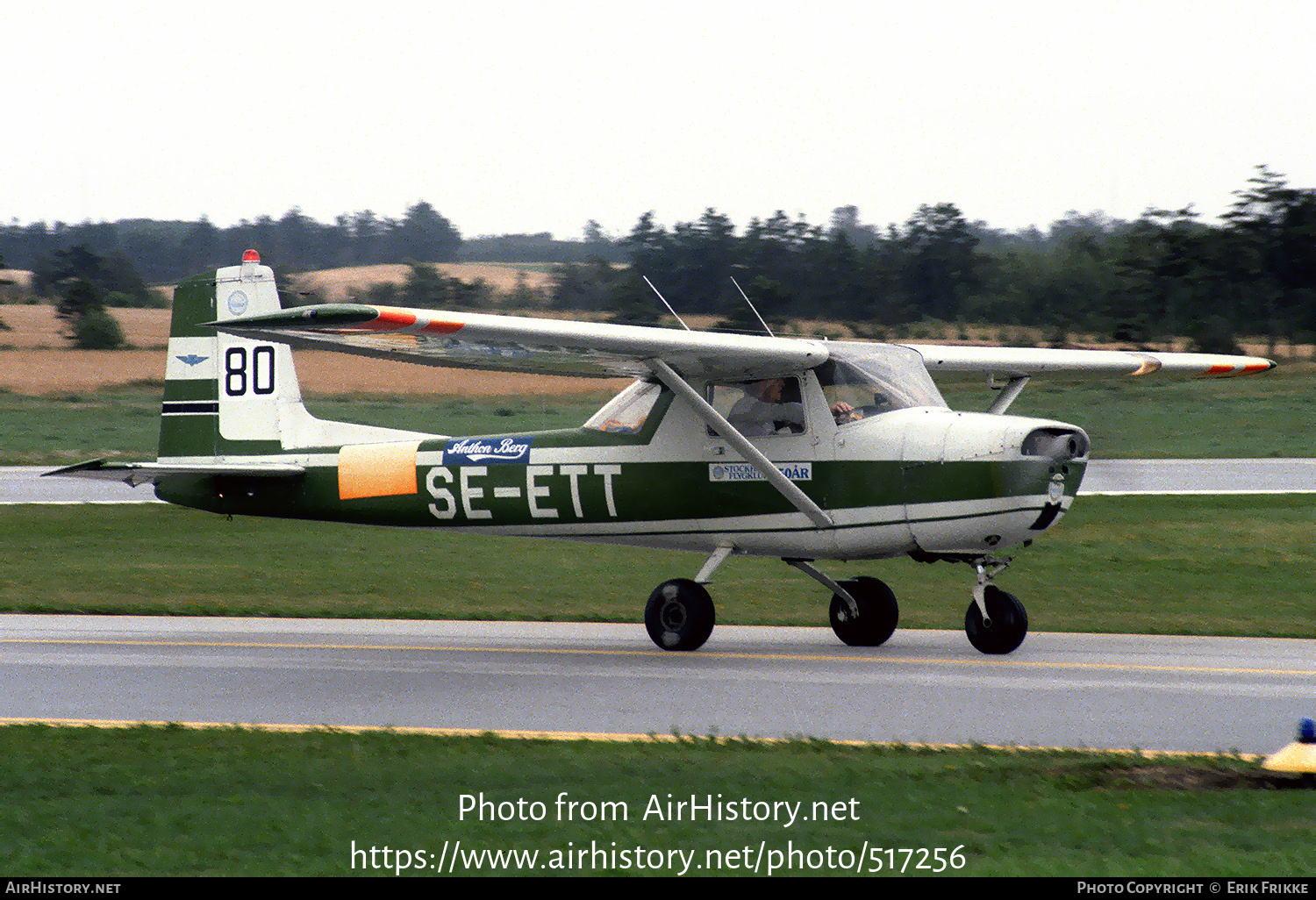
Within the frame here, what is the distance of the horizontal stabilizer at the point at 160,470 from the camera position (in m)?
14.1

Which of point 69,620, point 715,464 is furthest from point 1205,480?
point 69,620

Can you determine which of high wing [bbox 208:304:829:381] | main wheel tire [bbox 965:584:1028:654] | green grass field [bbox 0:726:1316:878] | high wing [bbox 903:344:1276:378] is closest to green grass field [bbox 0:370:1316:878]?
green grass field [bbox 0:726:1316:878]

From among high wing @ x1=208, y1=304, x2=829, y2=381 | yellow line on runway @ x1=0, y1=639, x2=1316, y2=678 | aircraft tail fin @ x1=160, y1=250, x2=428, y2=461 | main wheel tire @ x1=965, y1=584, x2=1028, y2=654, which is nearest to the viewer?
high wing @ x1=208, y1=304, x2=829, y2=381

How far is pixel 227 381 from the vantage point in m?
15.8

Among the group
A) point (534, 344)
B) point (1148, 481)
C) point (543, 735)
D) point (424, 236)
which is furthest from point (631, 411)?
point (424, 236)

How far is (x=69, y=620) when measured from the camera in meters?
15.4

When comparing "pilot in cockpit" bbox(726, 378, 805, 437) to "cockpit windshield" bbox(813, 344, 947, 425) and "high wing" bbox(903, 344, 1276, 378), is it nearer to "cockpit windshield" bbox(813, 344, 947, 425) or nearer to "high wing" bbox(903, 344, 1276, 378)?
"cockpit windshield" bbox(813, 344, 947, 425)

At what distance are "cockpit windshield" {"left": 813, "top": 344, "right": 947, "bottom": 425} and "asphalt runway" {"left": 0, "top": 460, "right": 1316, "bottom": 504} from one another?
15.6 meters

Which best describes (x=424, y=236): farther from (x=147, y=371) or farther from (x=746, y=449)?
(x=746, y=449)

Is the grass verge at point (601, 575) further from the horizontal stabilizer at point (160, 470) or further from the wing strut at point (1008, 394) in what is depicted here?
the wing strut at point (1008, 394)

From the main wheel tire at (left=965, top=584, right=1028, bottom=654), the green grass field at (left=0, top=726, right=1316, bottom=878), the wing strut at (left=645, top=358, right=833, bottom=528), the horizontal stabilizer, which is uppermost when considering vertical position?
the wing strut at (left=645, top=358, right=833, bottom=528)

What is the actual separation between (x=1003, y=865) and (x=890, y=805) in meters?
1.11

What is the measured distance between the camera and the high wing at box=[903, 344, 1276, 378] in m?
14.6

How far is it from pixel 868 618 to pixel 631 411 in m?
2.72
